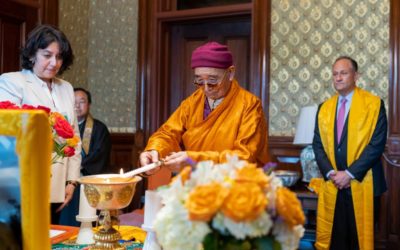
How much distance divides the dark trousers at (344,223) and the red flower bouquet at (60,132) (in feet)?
7.75

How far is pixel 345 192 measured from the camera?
3.38 meters

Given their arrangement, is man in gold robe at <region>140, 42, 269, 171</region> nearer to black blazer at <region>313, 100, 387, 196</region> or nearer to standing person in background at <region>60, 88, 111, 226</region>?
black blazer at <region>313, 100, 387, 196</region>

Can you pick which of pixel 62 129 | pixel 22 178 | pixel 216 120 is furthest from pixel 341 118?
pixel 22 178

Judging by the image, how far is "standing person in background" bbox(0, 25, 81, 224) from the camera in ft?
7.09

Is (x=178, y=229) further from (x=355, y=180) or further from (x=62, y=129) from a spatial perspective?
(x=355, y=180)

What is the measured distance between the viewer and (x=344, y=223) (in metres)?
3.42

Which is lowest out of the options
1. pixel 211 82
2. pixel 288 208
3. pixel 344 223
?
pixel 344 223

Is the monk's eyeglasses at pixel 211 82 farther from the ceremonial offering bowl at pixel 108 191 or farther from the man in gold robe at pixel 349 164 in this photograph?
the man in gold robe at pixel 349 164

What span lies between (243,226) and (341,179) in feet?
8.77

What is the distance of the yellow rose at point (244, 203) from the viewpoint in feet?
2.58

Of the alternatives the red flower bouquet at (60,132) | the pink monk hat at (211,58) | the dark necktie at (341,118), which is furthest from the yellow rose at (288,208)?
the dark necktie at (341,118)

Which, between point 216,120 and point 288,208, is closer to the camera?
point 288,208

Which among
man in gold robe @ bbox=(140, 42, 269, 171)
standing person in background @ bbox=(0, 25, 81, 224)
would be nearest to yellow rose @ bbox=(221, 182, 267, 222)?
man in gold robe @ bbox=(140, 42, 269, 171)

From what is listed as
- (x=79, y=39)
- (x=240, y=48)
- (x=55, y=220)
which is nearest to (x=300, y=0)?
(x=240, y=48)
